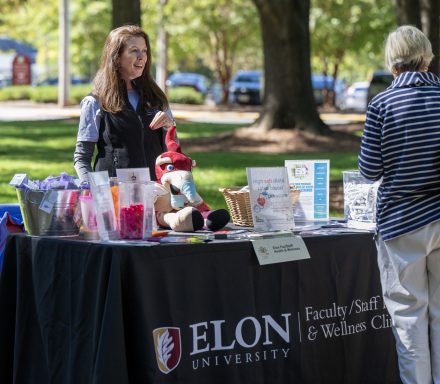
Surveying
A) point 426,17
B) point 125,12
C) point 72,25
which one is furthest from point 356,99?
point 125,12

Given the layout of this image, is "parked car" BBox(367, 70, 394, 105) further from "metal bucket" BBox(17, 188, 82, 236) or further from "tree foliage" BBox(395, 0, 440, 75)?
"metal bucket" BBox(17, 188, 82, 236)

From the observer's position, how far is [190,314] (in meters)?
4.49

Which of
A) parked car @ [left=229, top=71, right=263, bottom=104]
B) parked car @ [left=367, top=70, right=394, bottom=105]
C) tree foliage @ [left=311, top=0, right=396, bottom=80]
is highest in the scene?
tree foliage @ [left=311, top=0, right=396, bottom=80]

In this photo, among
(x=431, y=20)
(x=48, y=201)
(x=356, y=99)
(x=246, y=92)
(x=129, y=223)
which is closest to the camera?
(x=129, y=223)

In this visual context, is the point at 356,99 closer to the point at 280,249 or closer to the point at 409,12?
the point at 409,12

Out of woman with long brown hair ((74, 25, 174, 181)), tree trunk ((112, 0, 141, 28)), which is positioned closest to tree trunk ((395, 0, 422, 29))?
tree trunk ((112, 0, 141, 28))

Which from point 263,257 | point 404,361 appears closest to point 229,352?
point 263,257

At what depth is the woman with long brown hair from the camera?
17.9 feet

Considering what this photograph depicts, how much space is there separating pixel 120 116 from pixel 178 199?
76 cm

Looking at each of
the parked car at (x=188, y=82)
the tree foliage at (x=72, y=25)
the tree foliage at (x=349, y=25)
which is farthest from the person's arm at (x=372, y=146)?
the parked car at (x=188, y=82)

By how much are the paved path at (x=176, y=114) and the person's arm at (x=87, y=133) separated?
20607 mm

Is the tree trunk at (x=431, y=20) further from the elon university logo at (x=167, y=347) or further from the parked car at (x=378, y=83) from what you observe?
the parked car at (x=378, y=83)

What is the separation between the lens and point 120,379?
4.23m

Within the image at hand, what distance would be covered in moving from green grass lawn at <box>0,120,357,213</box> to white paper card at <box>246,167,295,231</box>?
576 cm
